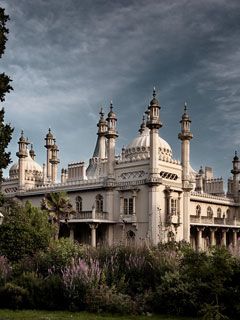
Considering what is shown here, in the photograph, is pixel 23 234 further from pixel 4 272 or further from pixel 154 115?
pixel 154 115

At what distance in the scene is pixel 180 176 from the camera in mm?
41594

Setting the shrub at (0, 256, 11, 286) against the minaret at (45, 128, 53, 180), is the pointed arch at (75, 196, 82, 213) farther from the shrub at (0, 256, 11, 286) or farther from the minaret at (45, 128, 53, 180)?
the shrub at (0, 256, 11, 286)

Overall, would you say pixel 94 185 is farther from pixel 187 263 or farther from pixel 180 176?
pixel 187 263

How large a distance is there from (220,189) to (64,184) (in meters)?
21.7

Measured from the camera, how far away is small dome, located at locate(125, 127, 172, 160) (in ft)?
137

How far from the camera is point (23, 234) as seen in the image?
30188 mm

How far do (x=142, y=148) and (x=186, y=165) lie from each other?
403 cm

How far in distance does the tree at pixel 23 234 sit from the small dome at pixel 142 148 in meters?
12.1

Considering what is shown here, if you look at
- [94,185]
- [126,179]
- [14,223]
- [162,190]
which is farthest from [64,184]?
[14,223]

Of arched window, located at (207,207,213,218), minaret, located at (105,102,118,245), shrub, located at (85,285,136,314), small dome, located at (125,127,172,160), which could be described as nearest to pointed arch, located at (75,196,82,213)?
minaret, located at (105,102,118,245)

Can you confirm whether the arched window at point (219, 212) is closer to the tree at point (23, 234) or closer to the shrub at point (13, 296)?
the tree at point (23, 234)

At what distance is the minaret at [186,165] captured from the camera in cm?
4116

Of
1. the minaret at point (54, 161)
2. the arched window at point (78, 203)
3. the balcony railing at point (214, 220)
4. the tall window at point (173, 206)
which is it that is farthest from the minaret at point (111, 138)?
the minaret at point (54, 161)

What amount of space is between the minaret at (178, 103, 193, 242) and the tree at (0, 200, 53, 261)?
13705 millimetres
